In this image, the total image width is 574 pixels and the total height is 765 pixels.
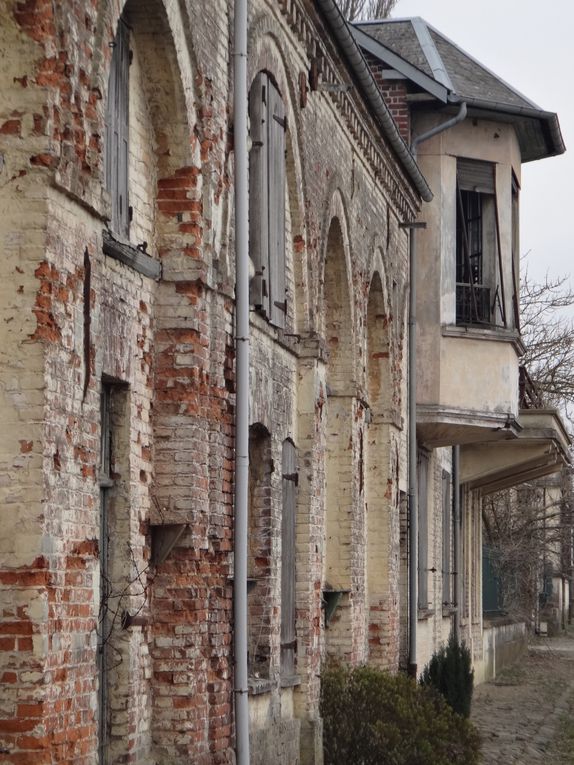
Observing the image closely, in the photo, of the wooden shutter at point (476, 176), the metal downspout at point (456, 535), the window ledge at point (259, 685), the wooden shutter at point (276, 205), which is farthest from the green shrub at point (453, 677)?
the wooden shutter at point (276, 205)

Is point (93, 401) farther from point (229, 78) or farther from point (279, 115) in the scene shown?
point (279, 115)

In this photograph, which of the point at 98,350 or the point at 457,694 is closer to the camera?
the point at 98,350

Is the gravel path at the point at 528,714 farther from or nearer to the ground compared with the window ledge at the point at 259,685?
nearer to the ground

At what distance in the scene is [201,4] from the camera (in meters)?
10.3

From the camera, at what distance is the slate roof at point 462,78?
20.7m

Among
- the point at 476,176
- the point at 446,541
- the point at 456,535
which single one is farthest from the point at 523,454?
the point at 476,176

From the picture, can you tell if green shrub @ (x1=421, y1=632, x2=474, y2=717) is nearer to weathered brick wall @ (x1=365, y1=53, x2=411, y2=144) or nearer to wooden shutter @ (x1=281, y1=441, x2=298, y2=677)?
wooden shutter @ (x1=281, y1=441, x2=298, y2=677)

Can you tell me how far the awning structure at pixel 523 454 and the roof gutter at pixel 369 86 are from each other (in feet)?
14.8

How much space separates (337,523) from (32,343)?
9002 millimetres

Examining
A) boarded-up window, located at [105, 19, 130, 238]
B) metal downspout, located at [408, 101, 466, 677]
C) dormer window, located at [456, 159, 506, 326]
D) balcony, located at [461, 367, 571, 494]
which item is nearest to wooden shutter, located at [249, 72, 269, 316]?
boarded-up window, located at [105, 19, 130, 238]

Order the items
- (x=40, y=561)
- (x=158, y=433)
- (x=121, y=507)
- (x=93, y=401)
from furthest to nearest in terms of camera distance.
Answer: (x=158, y=433) → (x=121, y=507) → (x=93, y=401) → (x=40, y=561)

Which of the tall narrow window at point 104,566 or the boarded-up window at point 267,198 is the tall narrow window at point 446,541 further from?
the tall narrow window at point 104,566

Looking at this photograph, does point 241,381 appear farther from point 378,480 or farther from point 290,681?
point 378,480

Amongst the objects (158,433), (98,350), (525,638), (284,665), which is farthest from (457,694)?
(525,638)
